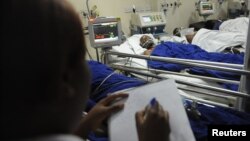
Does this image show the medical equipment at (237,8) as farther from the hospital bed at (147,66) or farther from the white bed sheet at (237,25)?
the hospital bed at (147,66)

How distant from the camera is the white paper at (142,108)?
798 mm

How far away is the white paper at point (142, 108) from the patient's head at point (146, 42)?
2.19m

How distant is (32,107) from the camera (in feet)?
1.22

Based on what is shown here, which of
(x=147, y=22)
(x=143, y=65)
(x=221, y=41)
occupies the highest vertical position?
(x=147, y=22)

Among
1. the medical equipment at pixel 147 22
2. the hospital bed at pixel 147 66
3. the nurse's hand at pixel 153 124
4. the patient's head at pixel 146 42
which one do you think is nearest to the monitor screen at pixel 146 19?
the medical equipment at pixel 147 22

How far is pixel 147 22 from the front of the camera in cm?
354

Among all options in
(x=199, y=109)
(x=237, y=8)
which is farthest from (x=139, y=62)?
(x=237, y=8)

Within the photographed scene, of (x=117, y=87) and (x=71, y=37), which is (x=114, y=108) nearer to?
(x=71, y=37)

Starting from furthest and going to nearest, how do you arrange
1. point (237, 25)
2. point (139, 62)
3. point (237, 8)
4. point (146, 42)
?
point (237, 8) → point (237, 25) → point (146, 42) → point (139, 62)

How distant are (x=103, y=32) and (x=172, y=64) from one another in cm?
65

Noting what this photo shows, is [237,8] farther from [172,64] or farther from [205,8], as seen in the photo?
[172,64]

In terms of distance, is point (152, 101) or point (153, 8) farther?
point (153, 8)

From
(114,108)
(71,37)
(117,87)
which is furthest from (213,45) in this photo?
(71,37)

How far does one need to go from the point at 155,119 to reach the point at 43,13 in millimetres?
412
